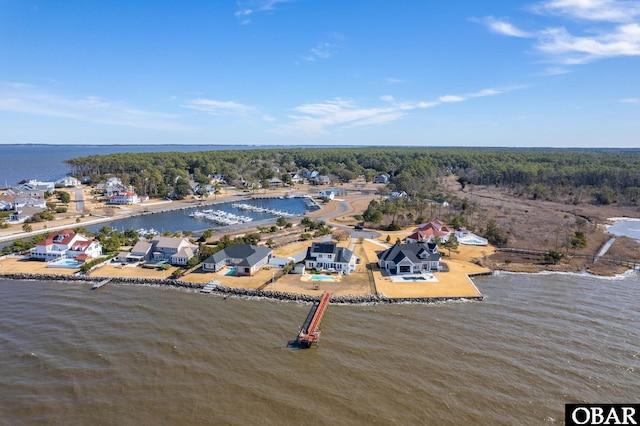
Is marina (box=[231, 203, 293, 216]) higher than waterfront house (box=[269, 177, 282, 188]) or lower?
lower

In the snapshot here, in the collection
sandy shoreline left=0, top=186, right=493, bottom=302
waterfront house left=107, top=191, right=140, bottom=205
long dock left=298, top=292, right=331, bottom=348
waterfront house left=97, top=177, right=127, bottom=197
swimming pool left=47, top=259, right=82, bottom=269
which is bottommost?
long dock left=298, top=292, right=331, bottom=348

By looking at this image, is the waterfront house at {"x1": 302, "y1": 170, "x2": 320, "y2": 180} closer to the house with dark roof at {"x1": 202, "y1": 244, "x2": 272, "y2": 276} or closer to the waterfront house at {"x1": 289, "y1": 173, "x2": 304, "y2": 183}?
the waterfront house at {"x1": 289, "y1": 173, "x2": 304, "y2": 183}

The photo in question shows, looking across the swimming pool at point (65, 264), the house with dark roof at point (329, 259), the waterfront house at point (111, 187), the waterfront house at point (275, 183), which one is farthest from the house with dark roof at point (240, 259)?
the waterfront house at point (275, 183)

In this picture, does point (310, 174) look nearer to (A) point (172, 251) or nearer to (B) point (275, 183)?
(B) point (275, 183)

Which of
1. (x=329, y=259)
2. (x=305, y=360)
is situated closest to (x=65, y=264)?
(x=329, y=259)

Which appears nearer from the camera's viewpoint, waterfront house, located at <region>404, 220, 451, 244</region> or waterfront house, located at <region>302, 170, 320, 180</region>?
waterfront house, located at <region>404, 220, 451, 244</region>

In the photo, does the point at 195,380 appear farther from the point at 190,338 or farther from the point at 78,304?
the point at 78,304

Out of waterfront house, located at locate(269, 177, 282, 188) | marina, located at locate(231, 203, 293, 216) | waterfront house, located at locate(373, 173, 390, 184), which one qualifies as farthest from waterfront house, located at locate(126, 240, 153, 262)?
waterfront house, located at locate(373, 173, 390, 184)

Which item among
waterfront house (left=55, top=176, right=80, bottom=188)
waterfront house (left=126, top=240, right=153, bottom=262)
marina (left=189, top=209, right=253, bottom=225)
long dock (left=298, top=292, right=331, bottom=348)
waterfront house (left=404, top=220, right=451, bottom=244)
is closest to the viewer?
long dock (left=298, top=292, right=331, bottom=348)
